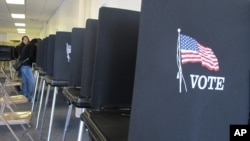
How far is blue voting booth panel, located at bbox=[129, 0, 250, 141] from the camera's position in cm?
57

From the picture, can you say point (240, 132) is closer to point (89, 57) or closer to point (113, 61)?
point (113, 61)

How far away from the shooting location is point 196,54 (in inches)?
24.7

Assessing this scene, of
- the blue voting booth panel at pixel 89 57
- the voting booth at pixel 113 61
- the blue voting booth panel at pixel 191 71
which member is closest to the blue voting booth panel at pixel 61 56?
the blue voting booth panel at pixel 89 57

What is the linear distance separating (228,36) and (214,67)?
0.30 feet

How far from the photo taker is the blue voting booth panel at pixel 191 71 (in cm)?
57

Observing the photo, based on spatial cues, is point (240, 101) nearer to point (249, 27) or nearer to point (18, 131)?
point (249, 27)

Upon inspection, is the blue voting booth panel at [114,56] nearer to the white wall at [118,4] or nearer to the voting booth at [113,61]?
the voting booth at [113,61]

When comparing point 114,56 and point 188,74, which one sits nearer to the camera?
point 188,74

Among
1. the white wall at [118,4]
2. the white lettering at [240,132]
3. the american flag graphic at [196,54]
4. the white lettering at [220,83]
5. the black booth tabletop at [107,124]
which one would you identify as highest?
the white wall at [118,4]

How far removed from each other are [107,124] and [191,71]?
47cm

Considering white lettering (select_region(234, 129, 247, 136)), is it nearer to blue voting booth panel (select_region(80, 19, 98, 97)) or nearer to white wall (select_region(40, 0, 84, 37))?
blue voting booth panel (select_region(80, 19, 98, 97))

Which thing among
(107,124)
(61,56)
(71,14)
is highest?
(71,14)

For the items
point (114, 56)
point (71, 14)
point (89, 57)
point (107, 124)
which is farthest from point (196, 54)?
point (71, 14)

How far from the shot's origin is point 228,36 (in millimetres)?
685
